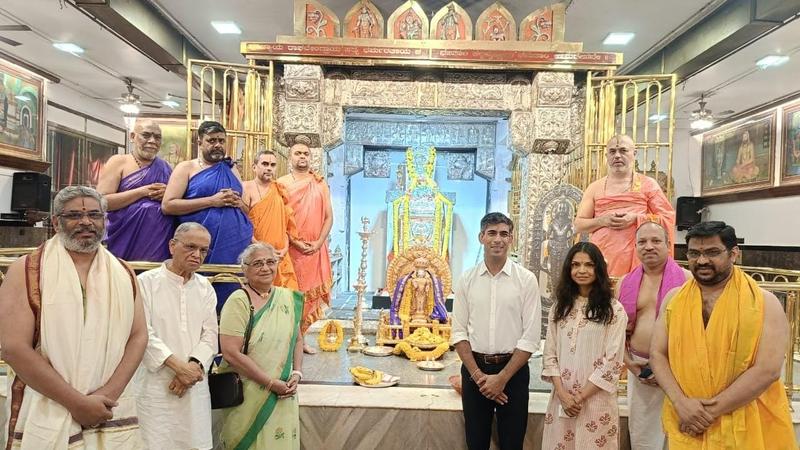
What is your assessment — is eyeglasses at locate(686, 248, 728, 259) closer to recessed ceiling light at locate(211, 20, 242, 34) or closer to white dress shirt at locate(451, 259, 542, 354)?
white dress shirt at locate(451, 259, 542, 354)

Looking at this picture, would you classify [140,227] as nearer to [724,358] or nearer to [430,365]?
[430,365]

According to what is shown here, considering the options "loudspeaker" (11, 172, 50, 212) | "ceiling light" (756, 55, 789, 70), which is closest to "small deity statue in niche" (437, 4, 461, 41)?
"ceiling light" (756, 55, 789, 70)

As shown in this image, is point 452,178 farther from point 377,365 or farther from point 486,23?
point 377,365

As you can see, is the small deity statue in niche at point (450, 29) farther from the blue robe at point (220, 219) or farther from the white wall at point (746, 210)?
the white wall at point (746, 210)

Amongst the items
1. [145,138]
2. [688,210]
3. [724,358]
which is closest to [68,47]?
[145,138]

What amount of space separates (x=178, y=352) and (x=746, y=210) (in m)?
11.4

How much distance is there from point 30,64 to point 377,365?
8.63 meters

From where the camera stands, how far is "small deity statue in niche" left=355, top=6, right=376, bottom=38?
5.79 meters

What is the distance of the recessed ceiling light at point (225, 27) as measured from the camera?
6906 millimetres

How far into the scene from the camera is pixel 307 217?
453cm

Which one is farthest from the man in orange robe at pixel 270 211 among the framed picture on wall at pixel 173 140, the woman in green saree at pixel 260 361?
the framed picture on wall at pixel 173 140

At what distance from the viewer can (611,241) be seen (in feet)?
12.6

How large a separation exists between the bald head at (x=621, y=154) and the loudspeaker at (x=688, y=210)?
8.92m

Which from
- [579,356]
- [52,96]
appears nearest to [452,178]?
[579,356]
